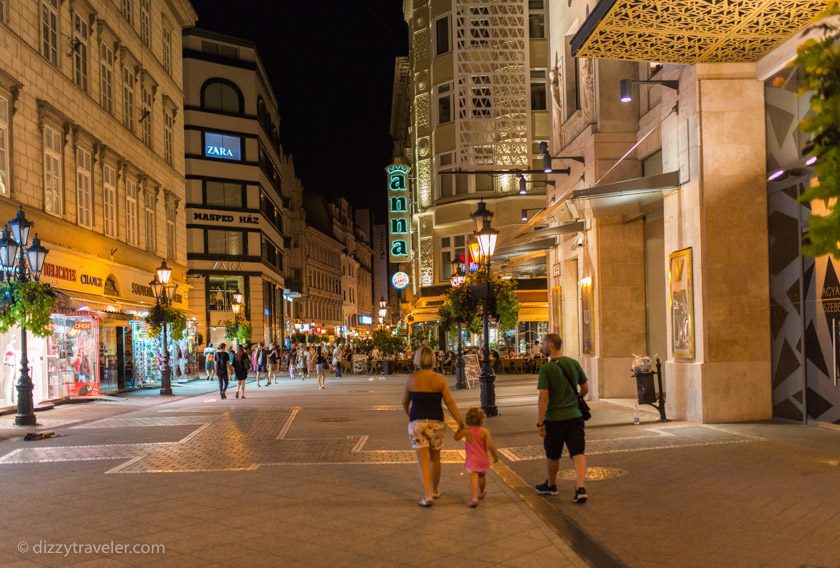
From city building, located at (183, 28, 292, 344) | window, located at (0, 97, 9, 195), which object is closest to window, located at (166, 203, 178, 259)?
city building, located at (183, 28, 292, 344)

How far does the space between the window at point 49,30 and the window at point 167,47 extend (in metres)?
14.6

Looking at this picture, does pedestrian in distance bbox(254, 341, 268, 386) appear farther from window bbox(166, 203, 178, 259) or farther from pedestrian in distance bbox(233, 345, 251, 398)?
pedestrian in distance bbox(233, 345, 251, 398)

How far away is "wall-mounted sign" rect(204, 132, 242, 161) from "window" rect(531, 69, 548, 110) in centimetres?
2333

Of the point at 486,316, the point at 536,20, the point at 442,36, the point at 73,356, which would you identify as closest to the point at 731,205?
the point at 486,316

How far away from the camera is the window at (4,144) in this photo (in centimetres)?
2284

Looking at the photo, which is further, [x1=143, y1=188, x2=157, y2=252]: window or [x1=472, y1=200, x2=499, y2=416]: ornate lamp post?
[x1=143, y1=188, x2=157, y2=252]: window

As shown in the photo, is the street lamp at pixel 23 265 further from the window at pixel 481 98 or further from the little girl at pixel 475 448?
the window at pixel 481 98

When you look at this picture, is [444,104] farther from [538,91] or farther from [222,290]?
[222,290]

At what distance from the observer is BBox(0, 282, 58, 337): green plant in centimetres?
1783

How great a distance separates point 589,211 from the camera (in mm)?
18203

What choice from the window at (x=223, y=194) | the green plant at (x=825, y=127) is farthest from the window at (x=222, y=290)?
the green plant at (x=825, y=127)

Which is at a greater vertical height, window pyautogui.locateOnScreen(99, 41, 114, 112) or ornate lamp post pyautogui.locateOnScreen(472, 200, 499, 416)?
window pyautogui.locateOnScreen(99, 41, 114, 112)

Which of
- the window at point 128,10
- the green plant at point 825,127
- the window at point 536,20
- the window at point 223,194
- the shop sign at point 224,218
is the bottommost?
the green plant at point 825,127

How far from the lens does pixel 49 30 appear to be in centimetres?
2641
